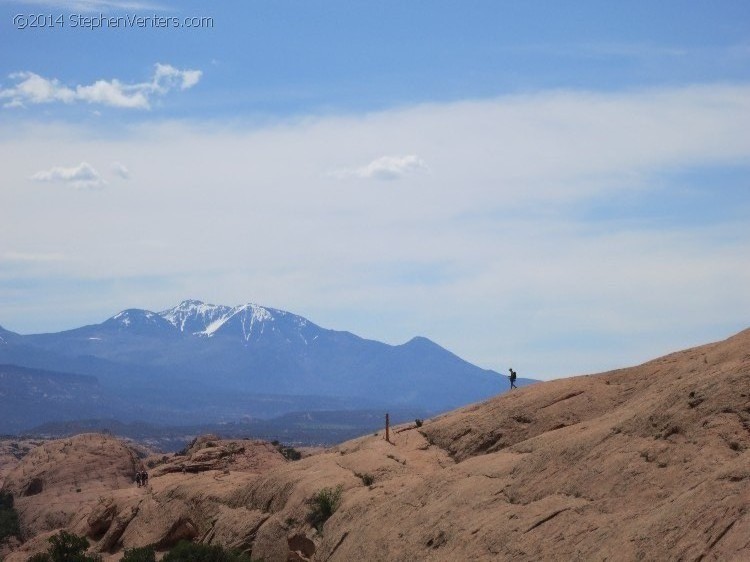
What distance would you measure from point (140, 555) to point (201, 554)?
13.2ft

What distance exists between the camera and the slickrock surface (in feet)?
71.4

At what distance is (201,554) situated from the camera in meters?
37.1

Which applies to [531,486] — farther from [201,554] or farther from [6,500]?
[6,500]

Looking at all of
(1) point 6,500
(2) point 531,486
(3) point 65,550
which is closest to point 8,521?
(1) point 6,500

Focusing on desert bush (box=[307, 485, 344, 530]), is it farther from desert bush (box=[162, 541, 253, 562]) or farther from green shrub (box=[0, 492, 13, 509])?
green shrub (box=[0, 492, 13, 509])

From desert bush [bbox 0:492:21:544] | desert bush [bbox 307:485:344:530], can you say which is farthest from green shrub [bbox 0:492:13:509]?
desert bush [bbox 307:485:344:530]

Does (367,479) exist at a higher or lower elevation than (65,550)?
higher

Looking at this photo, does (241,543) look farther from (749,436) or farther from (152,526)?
(749,436)

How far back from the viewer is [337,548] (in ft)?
103

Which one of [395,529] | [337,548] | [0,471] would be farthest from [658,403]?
[0,471]

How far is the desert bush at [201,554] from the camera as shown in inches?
1441

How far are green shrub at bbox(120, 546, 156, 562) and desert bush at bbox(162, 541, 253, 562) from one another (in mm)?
1624

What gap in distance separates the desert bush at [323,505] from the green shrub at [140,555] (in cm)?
Answer: 800

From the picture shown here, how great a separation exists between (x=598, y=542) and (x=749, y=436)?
4317mm
